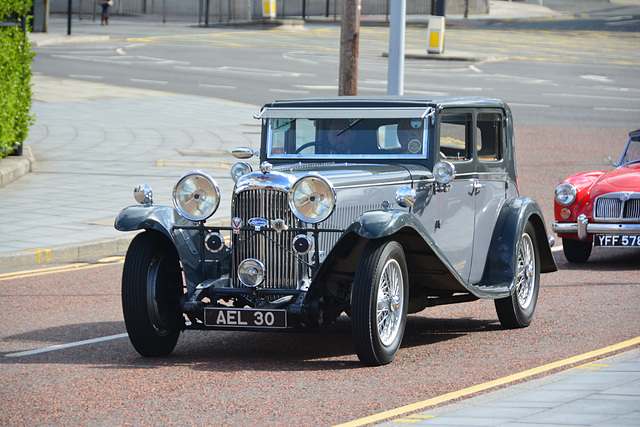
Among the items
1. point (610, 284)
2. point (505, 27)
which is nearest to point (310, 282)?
point (610, 284)

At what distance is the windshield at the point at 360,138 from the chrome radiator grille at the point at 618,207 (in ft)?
13.1

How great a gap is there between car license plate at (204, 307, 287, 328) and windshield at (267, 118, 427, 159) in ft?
5.17

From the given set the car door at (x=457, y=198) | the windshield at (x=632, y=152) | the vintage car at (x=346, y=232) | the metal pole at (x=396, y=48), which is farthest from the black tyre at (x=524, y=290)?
the metal pole at (x=396, y=48)

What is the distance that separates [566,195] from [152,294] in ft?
18.8

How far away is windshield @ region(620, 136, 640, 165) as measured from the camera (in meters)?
11.9

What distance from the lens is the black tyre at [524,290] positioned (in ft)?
26.6

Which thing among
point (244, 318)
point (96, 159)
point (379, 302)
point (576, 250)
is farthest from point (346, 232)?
point (96, 159)

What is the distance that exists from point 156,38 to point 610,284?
3817 centimetres

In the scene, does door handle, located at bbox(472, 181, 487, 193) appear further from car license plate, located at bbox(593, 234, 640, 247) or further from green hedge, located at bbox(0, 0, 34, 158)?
green hedge, located at bbox(0, 0, 34, 158)

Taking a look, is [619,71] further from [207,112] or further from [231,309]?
[231,309]

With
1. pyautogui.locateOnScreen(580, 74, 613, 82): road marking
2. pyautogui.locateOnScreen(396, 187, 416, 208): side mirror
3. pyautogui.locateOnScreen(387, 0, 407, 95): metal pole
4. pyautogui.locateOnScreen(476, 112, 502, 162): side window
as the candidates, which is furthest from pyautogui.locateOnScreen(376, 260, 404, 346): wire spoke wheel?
pyautogui.locateOnScreen(580, 74, 613, 82): road marking

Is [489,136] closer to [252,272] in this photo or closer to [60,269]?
[252,272]

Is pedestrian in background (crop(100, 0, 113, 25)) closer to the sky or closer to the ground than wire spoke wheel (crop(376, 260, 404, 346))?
closer to the sky

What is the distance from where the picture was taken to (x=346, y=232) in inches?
263
